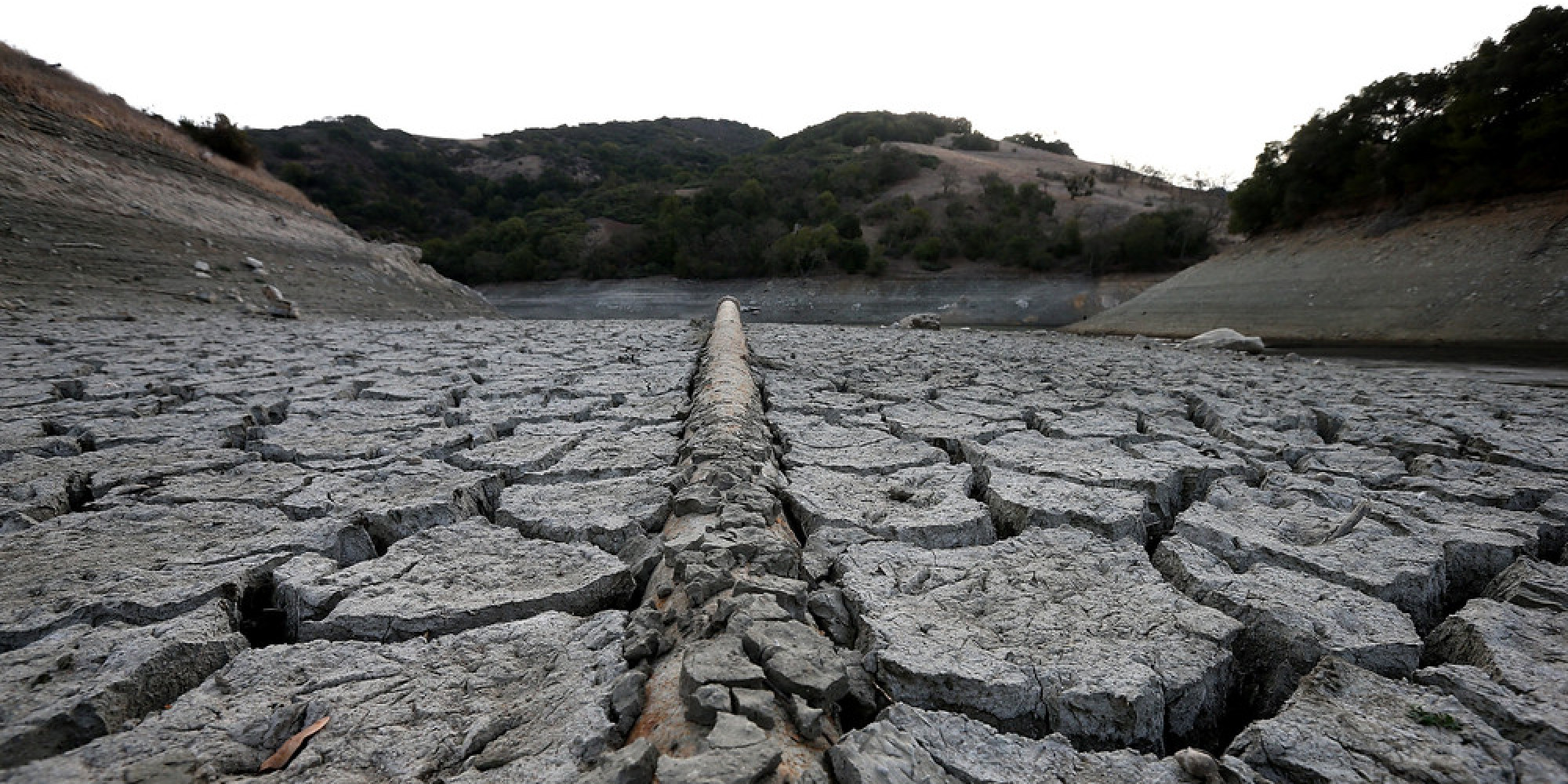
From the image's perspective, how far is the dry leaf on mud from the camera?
819 mm

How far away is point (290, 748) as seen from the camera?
33.2 inches

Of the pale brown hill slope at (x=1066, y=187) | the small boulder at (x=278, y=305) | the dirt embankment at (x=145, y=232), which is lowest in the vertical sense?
the small boulder at (x=278, y=305)

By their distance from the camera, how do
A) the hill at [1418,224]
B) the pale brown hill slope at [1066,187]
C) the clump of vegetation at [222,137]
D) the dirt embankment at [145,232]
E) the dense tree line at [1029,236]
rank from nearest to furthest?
1. the dirt embankment at [145,232]
2. the hill at [1418,224]
3. the clump of vegetation at [222,137]
4. the dense tree line at [1029,236]
5. the pale brown hill slope at [1066,187]

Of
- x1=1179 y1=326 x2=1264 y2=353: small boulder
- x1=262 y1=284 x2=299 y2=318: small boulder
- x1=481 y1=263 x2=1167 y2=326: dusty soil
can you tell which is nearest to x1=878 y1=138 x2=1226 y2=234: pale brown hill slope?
x1=481 y1=263 x2=1167 y2=326: dusty soil

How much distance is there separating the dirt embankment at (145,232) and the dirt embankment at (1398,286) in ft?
52.7

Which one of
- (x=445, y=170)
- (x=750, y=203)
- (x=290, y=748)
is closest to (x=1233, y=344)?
(x=290, y=748)

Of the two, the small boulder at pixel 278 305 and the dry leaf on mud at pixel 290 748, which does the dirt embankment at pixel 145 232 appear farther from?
the dry leaf on mud at pixel 290 748

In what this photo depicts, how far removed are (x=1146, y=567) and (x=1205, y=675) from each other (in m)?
0.34

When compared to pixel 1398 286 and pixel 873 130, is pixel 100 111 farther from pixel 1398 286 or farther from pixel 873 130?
pixel 873 130

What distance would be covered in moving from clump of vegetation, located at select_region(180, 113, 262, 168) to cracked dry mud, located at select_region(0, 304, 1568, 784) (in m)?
16.9

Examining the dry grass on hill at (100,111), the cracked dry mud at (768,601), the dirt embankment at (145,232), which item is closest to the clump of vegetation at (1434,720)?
the cracked dry mud at (768,601)

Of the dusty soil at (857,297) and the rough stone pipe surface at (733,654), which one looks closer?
the rough stone pipe surface at (733,654)

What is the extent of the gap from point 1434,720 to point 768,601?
3.06 feet

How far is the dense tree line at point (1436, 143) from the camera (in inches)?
468
